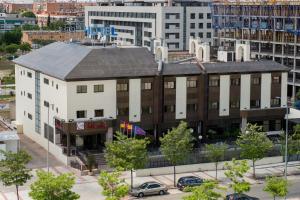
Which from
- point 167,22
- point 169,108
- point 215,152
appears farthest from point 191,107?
point 167,22

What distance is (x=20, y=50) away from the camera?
193 m

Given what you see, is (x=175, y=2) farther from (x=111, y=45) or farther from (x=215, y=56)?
(x=111, y=45)

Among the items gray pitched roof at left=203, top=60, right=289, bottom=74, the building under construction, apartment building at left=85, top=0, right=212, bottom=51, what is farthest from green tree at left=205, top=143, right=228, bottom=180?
apartment building at left=85, top=0, right=212, bottom=51

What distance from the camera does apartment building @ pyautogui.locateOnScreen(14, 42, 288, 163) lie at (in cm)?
6838

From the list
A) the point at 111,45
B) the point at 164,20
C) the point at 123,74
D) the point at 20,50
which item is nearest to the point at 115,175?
the point at 123,74

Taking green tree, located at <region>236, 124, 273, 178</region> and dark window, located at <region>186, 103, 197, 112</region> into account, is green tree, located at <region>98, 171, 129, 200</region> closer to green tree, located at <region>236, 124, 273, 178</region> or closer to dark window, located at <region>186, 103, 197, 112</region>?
green tree, located at <region>236, 124, 273, 178</region>

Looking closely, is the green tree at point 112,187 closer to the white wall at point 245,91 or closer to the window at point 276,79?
the white wall at point 245,91

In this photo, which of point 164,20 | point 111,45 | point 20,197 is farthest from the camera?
point 164,20

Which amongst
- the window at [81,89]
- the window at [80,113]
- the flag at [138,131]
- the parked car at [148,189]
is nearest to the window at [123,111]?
the flag at [138,131]

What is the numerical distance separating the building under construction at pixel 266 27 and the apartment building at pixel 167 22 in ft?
57.7

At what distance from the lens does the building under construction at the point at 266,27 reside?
360 feet

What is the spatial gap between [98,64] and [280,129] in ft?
78.4

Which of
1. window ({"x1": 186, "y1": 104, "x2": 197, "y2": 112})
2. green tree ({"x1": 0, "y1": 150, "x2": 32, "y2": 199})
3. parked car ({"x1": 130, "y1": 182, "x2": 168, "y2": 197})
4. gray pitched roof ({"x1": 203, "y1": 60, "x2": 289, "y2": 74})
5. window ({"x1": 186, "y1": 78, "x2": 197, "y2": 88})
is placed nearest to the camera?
green tree ({"x1": 0, "y1": 150, "x2": 32, "y2": 199})

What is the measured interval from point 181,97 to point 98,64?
33.8ft
